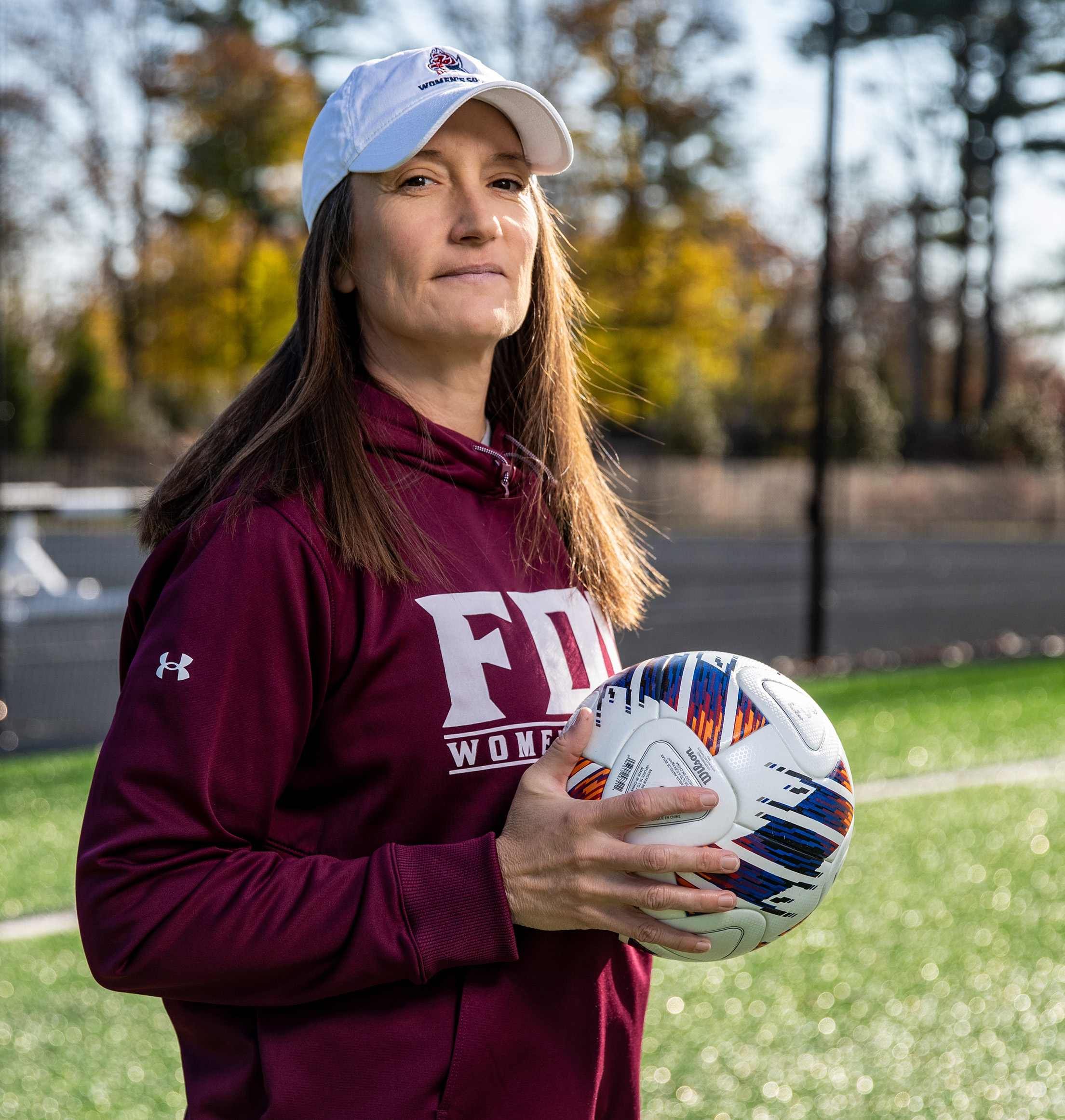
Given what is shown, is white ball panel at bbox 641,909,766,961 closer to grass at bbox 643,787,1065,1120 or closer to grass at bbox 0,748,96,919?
grass at bbox 643,787,1065,1120

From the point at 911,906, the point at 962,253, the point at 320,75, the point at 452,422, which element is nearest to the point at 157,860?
the point at 452,422

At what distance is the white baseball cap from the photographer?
1470mm

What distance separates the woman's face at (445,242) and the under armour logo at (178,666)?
52 cm

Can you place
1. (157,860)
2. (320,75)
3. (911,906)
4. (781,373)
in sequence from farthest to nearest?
(781,373) < (320,75) < (911,906) < (157,860)

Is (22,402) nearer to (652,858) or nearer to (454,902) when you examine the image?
(454,902)

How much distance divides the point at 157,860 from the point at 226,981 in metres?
0.15

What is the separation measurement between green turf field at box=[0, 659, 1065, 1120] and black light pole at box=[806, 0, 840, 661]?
3617mm

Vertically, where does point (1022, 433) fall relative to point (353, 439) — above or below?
below

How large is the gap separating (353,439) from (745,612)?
11444 millimetres

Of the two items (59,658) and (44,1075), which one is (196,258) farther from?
(44,1075)

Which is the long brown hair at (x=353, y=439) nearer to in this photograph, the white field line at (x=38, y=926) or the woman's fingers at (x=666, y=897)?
the woman's fingers at (x=666, y=897)

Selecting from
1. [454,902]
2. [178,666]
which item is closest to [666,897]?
[454,902]

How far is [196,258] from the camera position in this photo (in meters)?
16.3

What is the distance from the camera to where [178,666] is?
1.27 m
